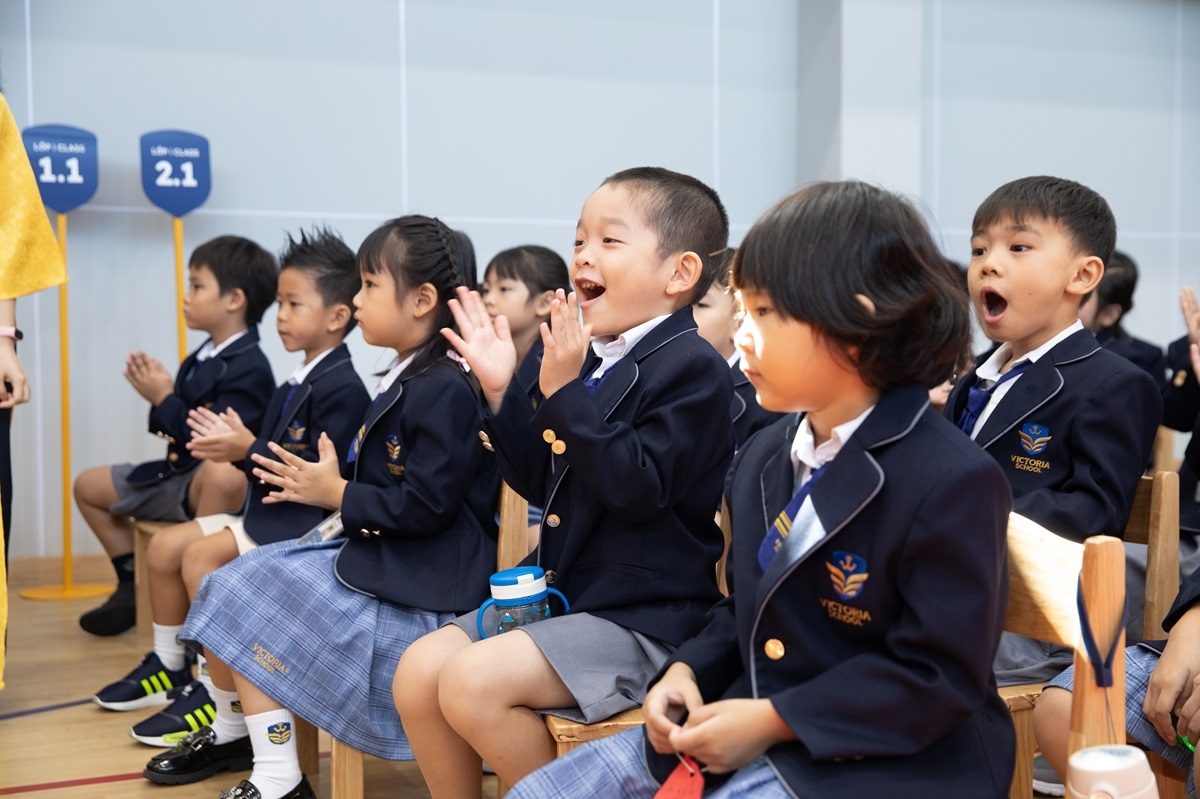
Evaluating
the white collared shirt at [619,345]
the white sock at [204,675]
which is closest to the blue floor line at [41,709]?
the white sock at [204,675]

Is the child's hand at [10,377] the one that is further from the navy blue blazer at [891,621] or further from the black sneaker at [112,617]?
the navy blue blazer at [891,621]

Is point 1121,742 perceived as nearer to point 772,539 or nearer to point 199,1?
point 772,539

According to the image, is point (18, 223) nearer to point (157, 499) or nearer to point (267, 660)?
point (267, 660)

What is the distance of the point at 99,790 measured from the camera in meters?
2.25

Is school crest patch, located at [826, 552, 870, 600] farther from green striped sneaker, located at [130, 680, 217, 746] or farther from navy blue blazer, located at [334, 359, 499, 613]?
green striped sneaker, located at [130, 680, 217, 746]

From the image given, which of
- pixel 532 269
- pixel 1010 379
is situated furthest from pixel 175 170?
pixel 1010 379

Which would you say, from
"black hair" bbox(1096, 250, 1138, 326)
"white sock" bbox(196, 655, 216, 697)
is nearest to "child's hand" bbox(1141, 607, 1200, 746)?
"white sock" bbox(196, 655, 216, 697)

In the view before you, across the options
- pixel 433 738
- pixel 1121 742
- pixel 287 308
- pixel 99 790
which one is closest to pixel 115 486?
pixel 287 308

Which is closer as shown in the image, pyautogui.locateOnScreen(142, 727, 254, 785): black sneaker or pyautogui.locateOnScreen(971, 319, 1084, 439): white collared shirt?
pyautogui.locateOnScreen(971, 319, 1084, 439): white collared shirt

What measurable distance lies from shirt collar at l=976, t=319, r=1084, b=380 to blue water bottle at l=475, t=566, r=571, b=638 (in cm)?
82

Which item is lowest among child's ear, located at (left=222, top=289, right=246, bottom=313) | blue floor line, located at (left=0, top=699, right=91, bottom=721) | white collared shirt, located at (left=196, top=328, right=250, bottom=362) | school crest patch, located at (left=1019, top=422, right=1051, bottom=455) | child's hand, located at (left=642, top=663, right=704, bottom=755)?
blue floor line, located at (left=0, top=699, right=91, bottom=721)

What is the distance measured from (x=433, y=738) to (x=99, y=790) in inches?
39.6

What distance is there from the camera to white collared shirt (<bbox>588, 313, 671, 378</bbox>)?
67.4 inches

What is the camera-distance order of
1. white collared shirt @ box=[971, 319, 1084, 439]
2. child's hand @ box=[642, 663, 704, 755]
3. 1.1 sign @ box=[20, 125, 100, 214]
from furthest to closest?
1.1 sign @ box=[20, 125, 100, 214], white collared shirt @ box=[971, 319, 1084, 439], child's hand @ box=[642, 663, 704, 755]
